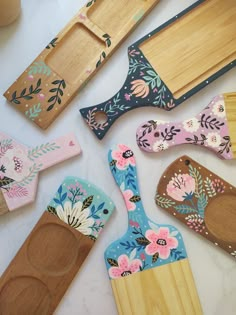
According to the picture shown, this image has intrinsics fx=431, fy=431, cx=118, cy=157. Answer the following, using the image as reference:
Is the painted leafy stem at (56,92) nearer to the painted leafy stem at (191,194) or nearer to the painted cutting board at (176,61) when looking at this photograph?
the painted cutting board at (176,61)

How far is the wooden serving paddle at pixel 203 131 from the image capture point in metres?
0.88

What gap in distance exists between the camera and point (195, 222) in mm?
Answer: 857

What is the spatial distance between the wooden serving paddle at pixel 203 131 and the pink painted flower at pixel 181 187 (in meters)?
0.07

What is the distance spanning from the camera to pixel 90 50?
0.94 metres

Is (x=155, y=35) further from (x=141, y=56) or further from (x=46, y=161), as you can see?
(x=46, y=161)

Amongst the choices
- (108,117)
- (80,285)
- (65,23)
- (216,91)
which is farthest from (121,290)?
(65,23)

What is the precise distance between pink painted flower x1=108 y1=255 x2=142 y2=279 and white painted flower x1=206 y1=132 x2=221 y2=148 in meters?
0.28

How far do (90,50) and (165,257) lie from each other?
464mm

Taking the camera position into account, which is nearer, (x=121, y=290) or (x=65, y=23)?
(x=121, y=290)

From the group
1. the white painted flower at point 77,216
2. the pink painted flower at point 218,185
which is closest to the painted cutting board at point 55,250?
the white painted flower at point 77,216

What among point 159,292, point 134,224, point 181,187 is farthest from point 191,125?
point 159,292

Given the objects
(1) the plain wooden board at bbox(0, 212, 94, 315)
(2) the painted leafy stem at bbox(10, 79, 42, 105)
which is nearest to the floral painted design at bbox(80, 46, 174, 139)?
(2) the painted leafy stem at bbox(10, 79, 42, 105)

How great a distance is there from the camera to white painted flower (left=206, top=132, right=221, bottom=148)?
88 cm

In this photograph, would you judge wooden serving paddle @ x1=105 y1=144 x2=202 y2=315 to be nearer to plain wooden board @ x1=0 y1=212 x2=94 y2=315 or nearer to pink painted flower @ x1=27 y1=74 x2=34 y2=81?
plain wooden board @ x1=0 y1=212 x2=94 y2=315
